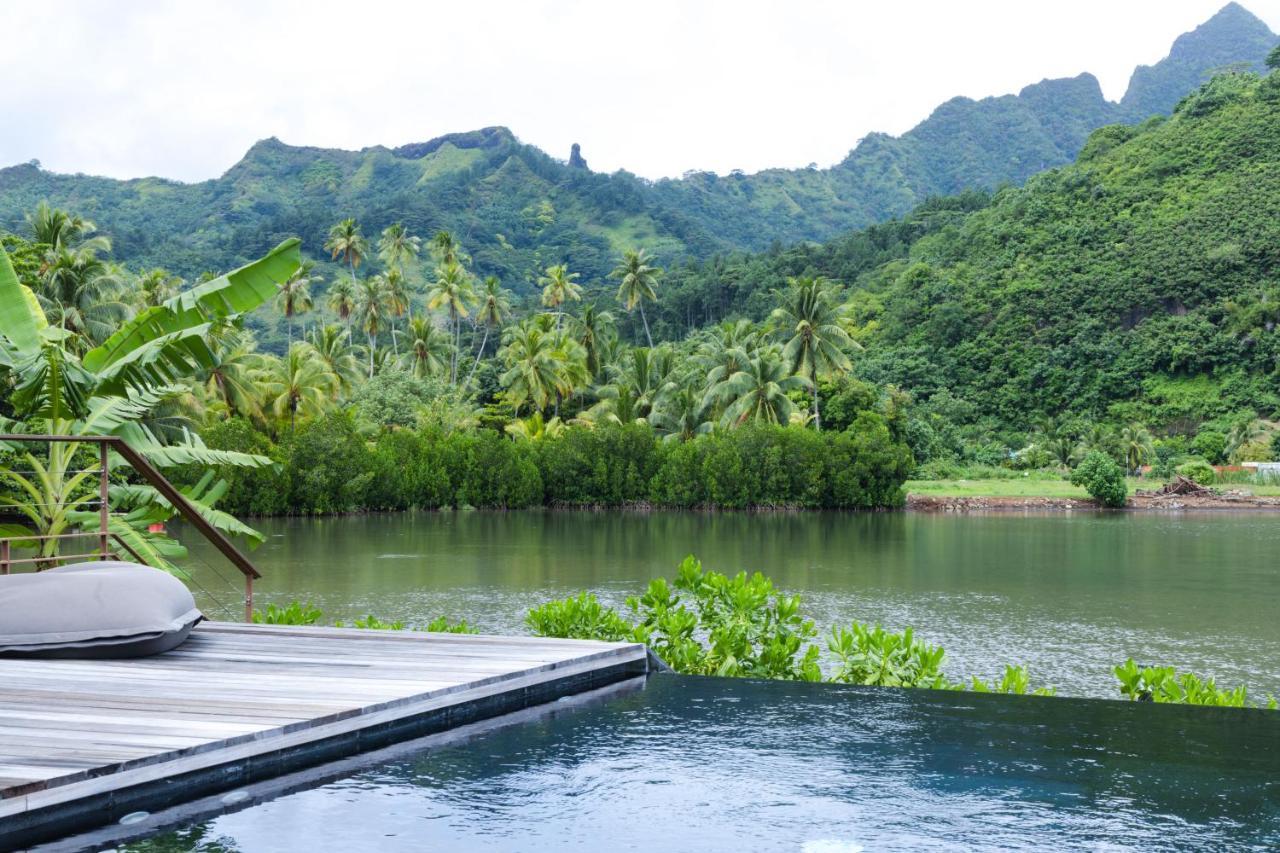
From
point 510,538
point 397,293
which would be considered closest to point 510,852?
point 510,538

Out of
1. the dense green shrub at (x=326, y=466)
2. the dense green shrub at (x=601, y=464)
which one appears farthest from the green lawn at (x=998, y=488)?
the dense green shrub at (x=326, y=466)

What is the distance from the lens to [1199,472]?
55.2m

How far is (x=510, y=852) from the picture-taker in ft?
9.11

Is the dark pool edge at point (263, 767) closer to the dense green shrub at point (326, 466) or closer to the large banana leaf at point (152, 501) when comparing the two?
the large banana leaf at point (152, 501)

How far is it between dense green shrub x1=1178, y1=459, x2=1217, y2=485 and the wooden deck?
5694 centimetres

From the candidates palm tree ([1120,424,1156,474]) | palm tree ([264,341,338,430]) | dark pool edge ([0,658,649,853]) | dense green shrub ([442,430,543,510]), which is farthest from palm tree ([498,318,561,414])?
Answer: dark pool edge ([0,658,649,853])

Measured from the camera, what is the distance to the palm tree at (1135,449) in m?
60.2

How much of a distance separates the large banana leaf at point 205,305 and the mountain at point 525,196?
75668 millimetres

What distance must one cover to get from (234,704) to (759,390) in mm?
44900

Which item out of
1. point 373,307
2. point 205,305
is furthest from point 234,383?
point 205,305

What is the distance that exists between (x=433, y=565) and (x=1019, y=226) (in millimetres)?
65650

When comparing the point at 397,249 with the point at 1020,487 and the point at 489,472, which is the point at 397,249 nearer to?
the point at 489,472

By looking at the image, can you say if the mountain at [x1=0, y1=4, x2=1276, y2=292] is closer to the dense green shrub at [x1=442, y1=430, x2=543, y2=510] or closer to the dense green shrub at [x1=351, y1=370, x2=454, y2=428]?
the dense green shrub at [x1=351, y1=370, x2=454, y2=428]

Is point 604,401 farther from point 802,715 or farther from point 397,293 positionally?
point 802,715
